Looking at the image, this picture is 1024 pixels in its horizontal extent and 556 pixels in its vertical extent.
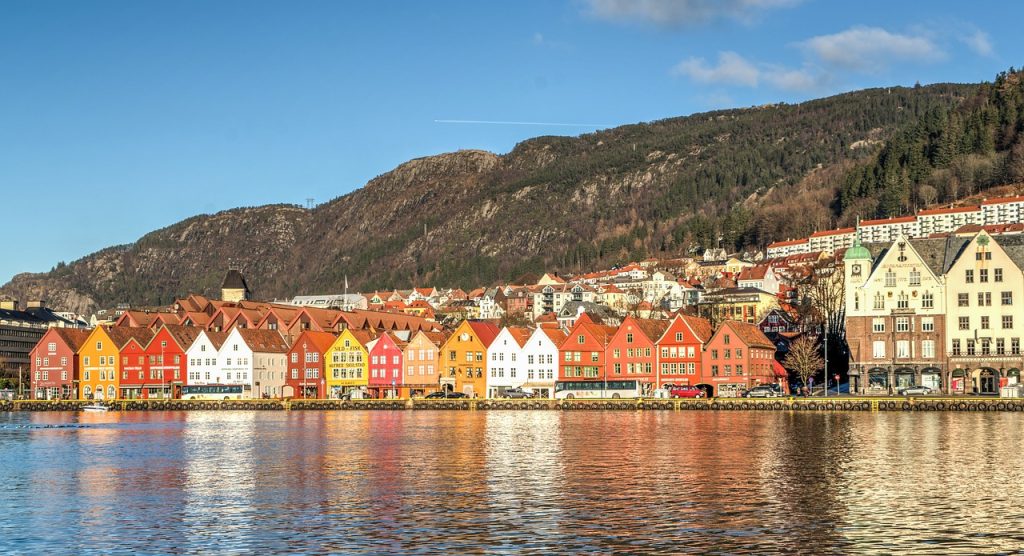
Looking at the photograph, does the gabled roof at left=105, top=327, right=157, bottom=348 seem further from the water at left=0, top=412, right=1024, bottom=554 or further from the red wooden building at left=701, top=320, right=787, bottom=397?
the red wooden building at left=701, top=320, right=787, bottom=397

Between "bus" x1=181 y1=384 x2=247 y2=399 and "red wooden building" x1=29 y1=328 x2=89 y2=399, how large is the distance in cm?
1485

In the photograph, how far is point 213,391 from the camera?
138375mm

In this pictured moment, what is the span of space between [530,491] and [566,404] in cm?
7161

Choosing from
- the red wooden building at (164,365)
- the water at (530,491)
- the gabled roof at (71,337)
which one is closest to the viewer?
the water at (530,491)

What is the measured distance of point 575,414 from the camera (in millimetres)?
105000

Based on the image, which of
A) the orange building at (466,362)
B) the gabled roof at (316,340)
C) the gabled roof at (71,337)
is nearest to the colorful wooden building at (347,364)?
the gabled roof at (316,340)

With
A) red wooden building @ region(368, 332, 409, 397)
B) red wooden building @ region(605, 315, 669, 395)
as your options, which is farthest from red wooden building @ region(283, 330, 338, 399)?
red wooden building @ region(605, 315, 669, 395)

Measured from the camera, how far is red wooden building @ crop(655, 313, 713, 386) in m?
120

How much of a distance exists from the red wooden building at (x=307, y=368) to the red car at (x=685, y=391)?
1788 inches

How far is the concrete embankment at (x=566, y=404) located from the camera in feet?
317

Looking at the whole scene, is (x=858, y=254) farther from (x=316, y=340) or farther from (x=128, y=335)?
(x=128, y=335)

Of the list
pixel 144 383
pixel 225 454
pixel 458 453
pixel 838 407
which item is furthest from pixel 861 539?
pixel 144 383

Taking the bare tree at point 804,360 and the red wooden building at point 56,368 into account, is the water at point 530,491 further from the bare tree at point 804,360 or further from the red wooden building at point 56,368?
the red wooden building at point 56,368

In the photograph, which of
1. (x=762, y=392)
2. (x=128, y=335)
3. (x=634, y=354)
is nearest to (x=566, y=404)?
(x=634, y=354)
